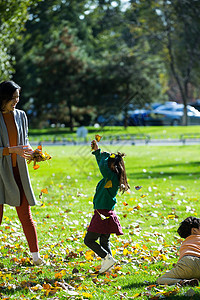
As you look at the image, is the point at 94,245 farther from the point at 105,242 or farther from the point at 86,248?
the point at 86,248

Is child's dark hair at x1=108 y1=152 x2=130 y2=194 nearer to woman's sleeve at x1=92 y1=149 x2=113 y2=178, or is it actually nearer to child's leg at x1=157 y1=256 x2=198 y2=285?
woman's sleeve at x1=92 y1=149 x2=113 y2=178

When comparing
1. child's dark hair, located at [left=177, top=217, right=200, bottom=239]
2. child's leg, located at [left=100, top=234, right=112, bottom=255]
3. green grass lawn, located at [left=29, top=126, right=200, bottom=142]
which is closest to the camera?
child's dark hair, located at [left=177, top=217, right=200, bottom=239]

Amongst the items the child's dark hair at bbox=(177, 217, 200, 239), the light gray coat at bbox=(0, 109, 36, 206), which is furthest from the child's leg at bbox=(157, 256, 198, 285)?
the light gray coat at bbox=(0, 109, 36, 206)

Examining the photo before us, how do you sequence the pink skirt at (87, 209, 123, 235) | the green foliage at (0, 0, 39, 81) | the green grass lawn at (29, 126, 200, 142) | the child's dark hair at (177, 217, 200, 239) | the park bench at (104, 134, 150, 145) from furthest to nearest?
1. the green grass lawn at (29, 126, 200, 142)
2. the park bench at (104, 134, 150, 145)
3. the green foliage at (0, 0, 39, 81)
4. the pink skirt at (87, 209, 123, 235)
5. the child's dark hair at (177, 217, 200, 239)

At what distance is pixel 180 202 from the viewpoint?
7.68 metres

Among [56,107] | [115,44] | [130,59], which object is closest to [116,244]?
[56,107]

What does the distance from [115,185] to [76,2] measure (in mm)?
34162

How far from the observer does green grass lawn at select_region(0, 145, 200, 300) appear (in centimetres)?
381

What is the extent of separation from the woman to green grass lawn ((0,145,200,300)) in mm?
424

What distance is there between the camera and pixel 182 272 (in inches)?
150

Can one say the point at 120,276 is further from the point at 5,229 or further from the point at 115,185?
the point at 5,229

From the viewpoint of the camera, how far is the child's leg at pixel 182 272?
380cm

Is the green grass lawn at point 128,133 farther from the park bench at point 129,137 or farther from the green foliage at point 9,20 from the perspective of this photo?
the green foliage at point 9,20

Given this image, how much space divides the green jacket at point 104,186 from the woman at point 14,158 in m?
0.62
